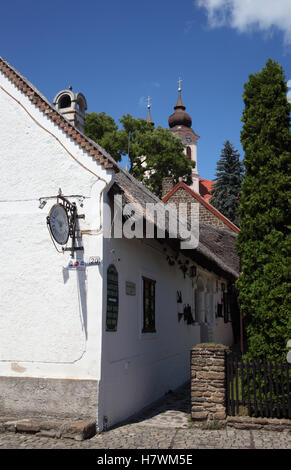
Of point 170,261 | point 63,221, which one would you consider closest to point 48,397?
point 63,221

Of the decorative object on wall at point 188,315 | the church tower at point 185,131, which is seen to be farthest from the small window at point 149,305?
the church tower at point 185,131

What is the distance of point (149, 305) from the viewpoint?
10.0 meters

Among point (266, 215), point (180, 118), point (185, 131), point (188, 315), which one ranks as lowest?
point (188, 315)

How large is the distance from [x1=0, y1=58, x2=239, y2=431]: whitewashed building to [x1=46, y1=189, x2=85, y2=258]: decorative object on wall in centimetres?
7

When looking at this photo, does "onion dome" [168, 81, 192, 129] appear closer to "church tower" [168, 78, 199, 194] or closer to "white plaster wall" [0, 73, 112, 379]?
"church tower" [168, 78, 199, 194]

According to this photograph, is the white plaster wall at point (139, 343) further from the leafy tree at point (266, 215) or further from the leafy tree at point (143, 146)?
the leafy tree at point (143, 146)

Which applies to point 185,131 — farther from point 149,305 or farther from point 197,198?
point 149,305

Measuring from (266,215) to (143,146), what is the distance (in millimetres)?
26298

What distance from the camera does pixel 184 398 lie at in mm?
10547

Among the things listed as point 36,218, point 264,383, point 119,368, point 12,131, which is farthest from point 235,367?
point 12,131

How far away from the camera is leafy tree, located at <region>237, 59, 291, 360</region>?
798cm

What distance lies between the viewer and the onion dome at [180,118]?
62.3 metres

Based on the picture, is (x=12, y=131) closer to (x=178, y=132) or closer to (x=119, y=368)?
(x=119, y=368)
